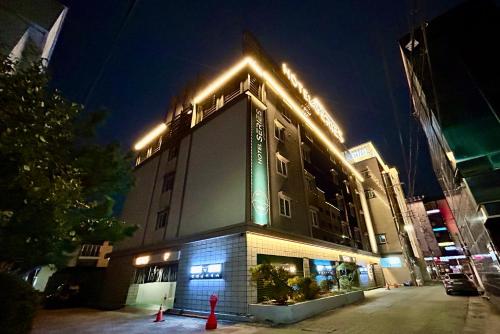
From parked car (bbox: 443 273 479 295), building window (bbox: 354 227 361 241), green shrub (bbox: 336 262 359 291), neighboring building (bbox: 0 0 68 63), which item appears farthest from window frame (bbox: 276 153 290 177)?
building window (bbox: 354 227 361 241)

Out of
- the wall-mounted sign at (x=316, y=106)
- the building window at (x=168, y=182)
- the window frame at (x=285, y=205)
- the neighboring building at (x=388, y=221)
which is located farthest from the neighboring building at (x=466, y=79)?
the neighboring building at (x=388, y=221)

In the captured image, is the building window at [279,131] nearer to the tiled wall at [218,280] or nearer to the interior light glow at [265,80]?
the interior light glow at [265,80]

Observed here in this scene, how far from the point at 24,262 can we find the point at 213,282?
803 cm

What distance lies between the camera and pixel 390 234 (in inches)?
1227

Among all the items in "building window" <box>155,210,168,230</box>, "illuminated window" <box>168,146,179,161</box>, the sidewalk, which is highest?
"illuminated window" <box>168,146,179,161</box>

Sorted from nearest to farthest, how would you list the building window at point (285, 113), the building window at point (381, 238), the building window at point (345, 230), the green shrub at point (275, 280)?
the green shrub at point (275, 280)
the building window at point (285, 113)
the building window at point (345, 230)
the building window at point (381, 238)

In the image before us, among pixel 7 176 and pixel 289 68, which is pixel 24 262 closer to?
pixel 7 176

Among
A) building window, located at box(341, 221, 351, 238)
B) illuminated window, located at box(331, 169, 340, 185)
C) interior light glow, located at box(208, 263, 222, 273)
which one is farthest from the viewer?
illuminated window, located at box(331, 169, 340, 185)

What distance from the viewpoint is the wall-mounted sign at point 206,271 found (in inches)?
458

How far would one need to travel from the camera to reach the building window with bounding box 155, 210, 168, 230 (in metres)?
17.8

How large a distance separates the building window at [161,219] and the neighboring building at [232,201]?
A: 0.09 metres

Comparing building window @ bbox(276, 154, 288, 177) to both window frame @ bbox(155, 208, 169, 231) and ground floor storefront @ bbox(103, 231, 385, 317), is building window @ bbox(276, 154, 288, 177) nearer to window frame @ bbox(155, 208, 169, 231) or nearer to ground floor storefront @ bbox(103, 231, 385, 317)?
ground floor storefront @ bbox(103, 231, 385, 317)

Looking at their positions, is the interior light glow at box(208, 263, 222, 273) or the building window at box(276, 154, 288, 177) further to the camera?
the building window at box(276, 154, 288, 177)

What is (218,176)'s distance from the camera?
1485 centimetres
